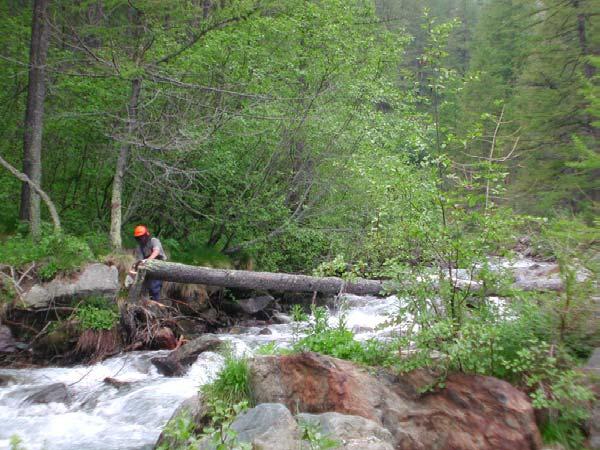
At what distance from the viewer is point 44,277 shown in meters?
9.96

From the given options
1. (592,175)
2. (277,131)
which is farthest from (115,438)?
(592,175)

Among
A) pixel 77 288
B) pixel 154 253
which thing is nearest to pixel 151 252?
pixel 154 253

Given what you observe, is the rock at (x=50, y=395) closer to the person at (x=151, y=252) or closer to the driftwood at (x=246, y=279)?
the driftwood at (x=246, y=279)

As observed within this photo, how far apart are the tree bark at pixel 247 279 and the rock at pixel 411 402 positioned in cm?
539

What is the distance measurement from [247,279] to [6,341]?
15.0 feet

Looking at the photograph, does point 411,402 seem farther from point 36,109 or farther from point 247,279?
point 36,109

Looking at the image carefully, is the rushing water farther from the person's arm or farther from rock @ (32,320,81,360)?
the person's arm

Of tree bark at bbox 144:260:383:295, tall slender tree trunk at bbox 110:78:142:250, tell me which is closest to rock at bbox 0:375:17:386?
tree bark at bbox 144:260:383:295

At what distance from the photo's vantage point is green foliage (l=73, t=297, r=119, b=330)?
9.66m

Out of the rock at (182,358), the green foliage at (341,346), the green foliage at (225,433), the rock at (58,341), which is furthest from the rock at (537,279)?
the rock at (58,341)

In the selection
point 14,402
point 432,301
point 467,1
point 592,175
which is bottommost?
point 14,402

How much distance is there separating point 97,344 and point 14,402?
2.06 metres

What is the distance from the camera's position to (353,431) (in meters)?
4.36

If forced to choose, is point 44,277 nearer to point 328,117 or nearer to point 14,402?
point 14,402
